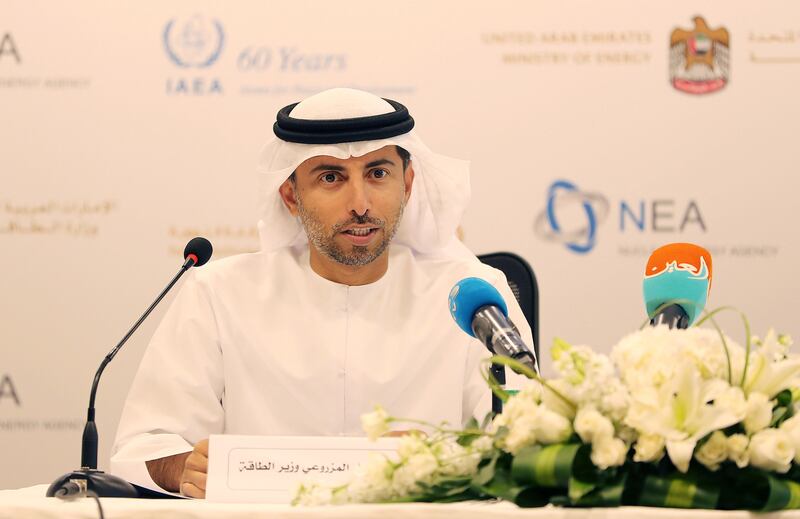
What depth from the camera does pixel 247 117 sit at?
4352mm

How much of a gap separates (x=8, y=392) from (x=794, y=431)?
3.60 m

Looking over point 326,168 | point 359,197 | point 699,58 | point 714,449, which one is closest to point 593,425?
point 714,449

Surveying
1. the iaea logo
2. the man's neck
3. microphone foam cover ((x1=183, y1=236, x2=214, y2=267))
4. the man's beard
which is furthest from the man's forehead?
the iaea logo

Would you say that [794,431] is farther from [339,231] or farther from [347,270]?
[347,270]

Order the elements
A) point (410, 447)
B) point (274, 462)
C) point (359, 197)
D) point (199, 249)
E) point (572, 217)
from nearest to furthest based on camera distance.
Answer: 1. point (410, 447)
2. point (274, 462)
3. point (199, 249)
4. point (359, 197)
5. point (572, 217)

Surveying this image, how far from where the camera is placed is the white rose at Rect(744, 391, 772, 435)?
49.7 inches

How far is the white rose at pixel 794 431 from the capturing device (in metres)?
1.28

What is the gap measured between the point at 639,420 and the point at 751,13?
3.37 m

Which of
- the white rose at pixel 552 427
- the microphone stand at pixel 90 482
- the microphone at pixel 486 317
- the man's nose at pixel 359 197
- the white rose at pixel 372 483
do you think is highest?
the man's nose at pixel 359 197

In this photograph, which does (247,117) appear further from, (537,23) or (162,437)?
(162,437)

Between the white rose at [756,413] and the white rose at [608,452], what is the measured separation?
0.14 meters

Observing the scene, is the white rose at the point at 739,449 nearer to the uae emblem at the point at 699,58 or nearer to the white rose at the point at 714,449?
the white rose at the point at 714,449

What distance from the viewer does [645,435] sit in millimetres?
1255

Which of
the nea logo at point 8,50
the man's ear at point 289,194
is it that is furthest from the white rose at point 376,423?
the nea logo at point 8,50
